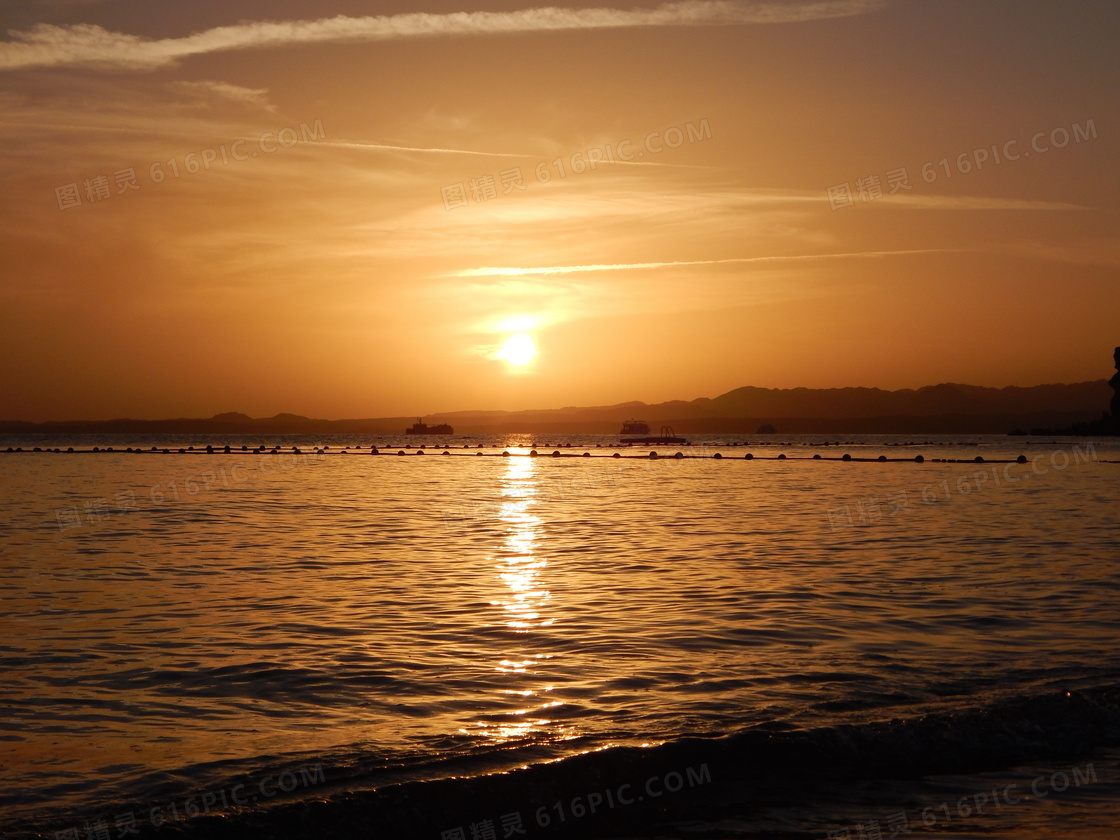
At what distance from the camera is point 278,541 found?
1027 inches

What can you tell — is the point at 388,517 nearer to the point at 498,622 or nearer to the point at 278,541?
the point at 278,541

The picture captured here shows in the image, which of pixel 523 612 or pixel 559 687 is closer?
pixel 559 687

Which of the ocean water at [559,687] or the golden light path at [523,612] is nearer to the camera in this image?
the ocean water at [559,687]

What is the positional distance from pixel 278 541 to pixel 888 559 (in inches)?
646

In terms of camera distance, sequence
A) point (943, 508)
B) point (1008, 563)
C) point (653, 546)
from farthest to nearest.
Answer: point (943, 508)
point (653, 546)
point (1008, 563)

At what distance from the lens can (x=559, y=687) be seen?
1125cm

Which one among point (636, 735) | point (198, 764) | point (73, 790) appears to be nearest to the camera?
point (73, 790)

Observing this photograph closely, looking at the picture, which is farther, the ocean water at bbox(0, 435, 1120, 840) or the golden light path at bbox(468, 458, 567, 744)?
the golden light path at bbox(468, 458, 567, 744)

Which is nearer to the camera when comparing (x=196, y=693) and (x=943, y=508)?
(x=196, y=693)

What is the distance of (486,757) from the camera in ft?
28.9

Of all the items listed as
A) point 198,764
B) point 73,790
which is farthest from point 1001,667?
point 73,790

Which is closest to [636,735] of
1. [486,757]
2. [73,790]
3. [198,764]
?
[486,757]

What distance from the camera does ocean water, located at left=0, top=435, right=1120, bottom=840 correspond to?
808 cm

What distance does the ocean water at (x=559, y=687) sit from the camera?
8.08 metres
